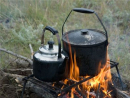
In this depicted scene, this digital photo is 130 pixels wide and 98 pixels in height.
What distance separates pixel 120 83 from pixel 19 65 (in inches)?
56.1

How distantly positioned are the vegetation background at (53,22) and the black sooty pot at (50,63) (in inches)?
56.5

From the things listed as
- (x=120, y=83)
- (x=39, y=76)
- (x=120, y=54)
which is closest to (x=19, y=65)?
(x=39, y=76)

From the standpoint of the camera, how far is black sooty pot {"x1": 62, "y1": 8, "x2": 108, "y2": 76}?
2.10m

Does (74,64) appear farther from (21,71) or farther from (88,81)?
(21,71)

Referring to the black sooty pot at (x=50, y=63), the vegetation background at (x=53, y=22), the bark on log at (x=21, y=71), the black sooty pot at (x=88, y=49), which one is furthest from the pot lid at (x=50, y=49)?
the vegetation background at (x=53, y=22)

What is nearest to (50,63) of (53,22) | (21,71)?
(21,71)

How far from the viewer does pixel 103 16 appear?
5.29 m

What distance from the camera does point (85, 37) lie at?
86.6 inches

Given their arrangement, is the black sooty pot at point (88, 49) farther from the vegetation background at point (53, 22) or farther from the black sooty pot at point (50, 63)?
the vegetation background at point (53, 22)

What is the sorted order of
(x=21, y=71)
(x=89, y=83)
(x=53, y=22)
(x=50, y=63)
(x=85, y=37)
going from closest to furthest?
(x=50, y=63) < (x=85, y=37) < (x=89, y=83) < (x=21, y=71) < (x=53, y=22)

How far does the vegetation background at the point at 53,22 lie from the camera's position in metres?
4.05

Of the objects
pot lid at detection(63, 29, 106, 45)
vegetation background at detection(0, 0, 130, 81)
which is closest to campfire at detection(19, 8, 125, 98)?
pot lid at detection(63, 29, 106, 45)

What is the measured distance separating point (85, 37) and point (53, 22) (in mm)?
2775

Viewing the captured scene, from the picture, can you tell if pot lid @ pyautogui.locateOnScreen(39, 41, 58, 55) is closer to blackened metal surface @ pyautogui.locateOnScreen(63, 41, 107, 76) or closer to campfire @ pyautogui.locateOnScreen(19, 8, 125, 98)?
campfire @ pyautogui.locateOnScreen(19, 8, 125, 98)
